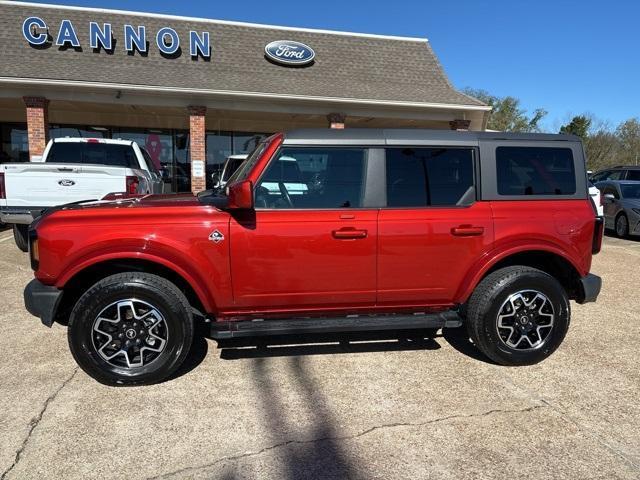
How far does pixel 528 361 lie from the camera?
4.05 m

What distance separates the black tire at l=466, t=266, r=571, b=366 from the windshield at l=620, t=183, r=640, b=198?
1044 cm

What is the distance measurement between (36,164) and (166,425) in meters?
5.54

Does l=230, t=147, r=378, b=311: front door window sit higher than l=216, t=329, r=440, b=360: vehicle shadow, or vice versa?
l=230, t=147, r=378, b=311: front door window

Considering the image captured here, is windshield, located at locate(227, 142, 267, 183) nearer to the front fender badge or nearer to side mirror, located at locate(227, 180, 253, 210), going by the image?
side mirror, located at locate(227, 180, 253, 210)

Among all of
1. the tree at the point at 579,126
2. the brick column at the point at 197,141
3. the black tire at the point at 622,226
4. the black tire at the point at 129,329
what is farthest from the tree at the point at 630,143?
the black tire at the point at 129,329

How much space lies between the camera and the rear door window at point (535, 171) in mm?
4012

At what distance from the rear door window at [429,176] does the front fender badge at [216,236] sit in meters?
1.31

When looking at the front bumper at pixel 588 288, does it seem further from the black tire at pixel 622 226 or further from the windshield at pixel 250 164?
the black tire at pixel 622 226

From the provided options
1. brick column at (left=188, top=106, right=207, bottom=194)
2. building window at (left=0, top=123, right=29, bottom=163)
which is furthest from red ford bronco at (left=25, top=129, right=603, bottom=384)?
building window at (left=0, top=123, right=29, bottom=163)

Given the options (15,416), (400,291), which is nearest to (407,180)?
(400,291)

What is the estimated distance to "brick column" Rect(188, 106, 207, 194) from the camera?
44.0ft

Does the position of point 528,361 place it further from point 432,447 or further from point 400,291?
point 432,447

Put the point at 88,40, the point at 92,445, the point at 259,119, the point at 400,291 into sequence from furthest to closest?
1. the point at 259,119
2. the point at 88,40
3. the point at 400,291
4. the point at 92,445

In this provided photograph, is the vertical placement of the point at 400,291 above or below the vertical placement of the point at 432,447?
above
